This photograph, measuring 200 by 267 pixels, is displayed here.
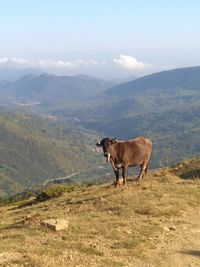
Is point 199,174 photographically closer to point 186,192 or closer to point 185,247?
point 186,192

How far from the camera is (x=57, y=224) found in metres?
16.4

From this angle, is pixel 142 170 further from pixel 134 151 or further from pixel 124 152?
pixel 124 152

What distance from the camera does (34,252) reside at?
45.3ft

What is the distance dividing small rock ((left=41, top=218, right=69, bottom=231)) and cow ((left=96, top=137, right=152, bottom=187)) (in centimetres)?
693

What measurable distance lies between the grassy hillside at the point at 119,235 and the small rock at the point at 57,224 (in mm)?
197

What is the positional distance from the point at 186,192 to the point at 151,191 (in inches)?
65.1

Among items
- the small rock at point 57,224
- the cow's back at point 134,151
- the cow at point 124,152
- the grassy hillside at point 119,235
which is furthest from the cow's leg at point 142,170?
the small rock at point 57,224

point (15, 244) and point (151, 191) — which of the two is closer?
point (15, 244)

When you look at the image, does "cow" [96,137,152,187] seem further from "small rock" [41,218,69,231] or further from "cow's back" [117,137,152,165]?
"small rock" [41,218,69,231]

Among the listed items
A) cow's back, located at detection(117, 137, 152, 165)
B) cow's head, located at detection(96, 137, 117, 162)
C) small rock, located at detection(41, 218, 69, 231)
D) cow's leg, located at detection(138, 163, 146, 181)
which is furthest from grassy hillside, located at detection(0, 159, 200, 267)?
cow's leg, located at detection(138, 163, 146, 181)

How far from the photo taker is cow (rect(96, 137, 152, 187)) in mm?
23781

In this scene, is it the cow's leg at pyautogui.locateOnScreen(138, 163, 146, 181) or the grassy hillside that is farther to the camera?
the cow's leg at pyautogui.locateOnScreen(138, 163, 146, 181)

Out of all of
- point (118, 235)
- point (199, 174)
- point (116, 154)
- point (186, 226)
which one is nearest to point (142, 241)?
point (118, 235)

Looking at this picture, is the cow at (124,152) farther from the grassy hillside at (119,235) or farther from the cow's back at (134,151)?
the grassy hillside at (119,235)
